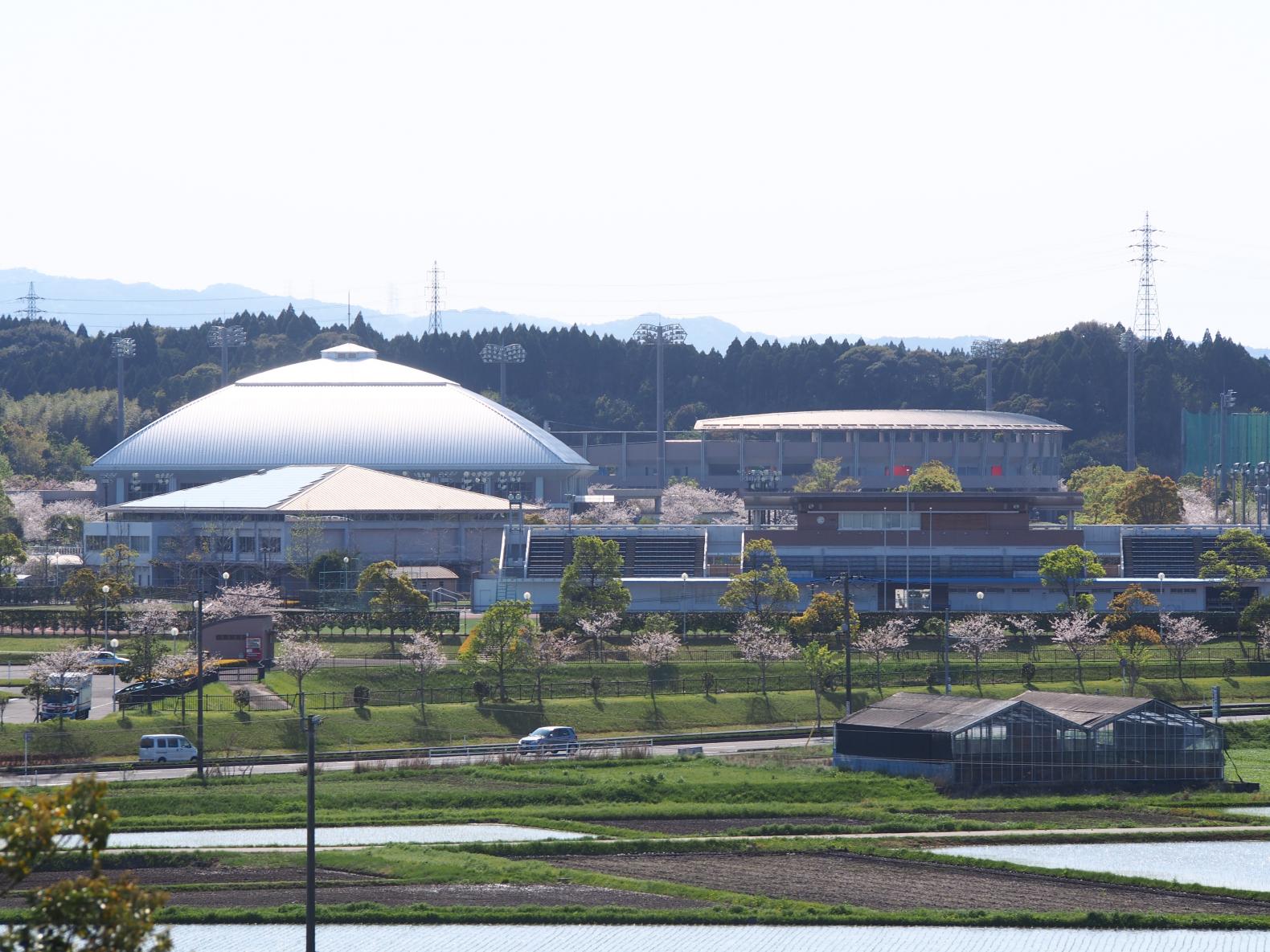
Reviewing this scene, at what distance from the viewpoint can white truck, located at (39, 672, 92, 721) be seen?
5559cm

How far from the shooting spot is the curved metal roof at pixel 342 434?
127500 mm

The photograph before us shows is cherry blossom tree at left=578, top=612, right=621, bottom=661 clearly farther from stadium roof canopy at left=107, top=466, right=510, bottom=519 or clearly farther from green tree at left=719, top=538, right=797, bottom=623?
stadium roof canopy at left=107, top=466, right=510, bottom=519

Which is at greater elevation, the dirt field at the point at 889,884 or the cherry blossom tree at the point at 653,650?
the cherry blossom tree at the point at 653,650

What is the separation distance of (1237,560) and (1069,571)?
1200cm

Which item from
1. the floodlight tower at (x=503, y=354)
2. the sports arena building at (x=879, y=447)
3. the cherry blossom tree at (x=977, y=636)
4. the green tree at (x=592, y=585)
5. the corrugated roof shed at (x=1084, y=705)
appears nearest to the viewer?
the corrugated roof shed at (x=1084, y=705)

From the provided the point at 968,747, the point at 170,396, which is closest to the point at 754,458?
the point at 170,396

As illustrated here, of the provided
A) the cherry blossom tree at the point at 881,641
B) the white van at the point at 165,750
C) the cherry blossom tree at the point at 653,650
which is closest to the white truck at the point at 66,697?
the white van at the point at 165,750

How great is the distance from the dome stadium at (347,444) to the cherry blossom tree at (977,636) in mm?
59037

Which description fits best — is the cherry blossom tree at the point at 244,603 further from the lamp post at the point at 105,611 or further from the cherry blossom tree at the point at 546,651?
the cherry blossom tree at the point at 546,651

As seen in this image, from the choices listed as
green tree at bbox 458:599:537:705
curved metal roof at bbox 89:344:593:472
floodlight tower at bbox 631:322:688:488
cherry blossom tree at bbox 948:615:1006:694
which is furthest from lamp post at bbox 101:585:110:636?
floodlight tower at bbox 631:322:688:488

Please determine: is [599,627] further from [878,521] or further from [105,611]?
[105,611]

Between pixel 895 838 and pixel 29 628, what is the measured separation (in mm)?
48866

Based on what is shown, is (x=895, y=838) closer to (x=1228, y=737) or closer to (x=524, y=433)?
(x=1228, y=737)

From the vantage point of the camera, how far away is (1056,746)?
157ft
